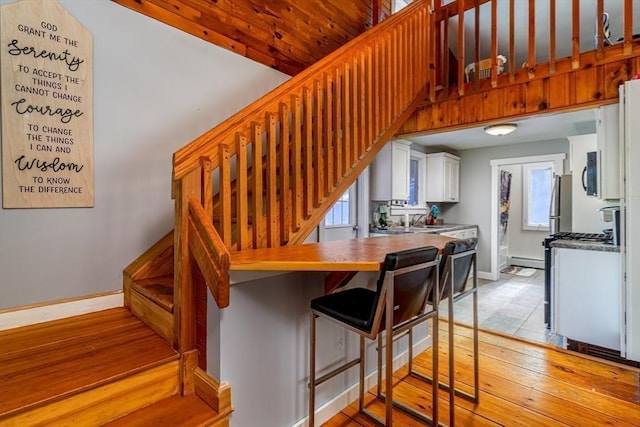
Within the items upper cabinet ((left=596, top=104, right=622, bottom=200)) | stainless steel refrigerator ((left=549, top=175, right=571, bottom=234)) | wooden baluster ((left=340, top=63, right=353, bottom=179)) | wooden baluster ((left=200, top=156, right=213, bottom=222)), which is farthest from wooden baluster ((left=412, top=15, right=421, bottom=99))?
stainless steel refrigerator ((left=549, top=175, right=571, bottom=234))

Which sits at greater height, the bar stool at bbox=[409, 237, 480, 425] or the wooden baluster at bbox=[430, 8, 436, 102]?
the wooden baluster at bbox=[430, 8, 436, 102]

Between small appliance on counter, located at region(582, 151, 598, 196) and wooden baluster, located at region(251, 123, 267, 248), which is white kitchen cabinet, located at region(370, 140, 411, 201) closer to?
small appliance on counter, located at region(582, 151, 598, 196)

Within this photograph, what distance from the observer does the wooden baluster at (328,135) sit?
2115mm

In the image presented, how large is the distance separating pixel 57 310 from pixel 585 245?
398 cm

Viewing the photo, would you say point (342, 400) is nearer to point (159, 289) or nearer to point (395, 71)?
point (159, 289)

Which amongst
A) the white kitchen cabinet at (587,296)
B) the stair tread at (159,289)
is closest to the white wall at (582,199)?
the white kitchen cabinet at (587,296)

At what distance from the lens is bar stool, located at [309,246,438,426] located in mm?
1317

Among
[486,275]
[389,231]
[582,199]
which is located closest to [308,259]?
[389,231]

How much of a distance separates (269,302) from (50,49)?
194 cm

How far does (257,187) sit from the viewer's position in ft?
5.47

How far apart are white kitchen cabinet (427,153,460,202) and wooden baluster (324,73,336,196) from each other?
3.79m

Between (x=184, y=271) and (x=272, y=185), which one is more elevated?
(x=272, y=185)

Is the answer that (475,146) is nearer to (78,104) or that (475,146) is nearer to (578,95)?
(578,95)

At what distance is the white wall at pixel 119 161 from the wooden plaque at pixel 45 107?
63mm
